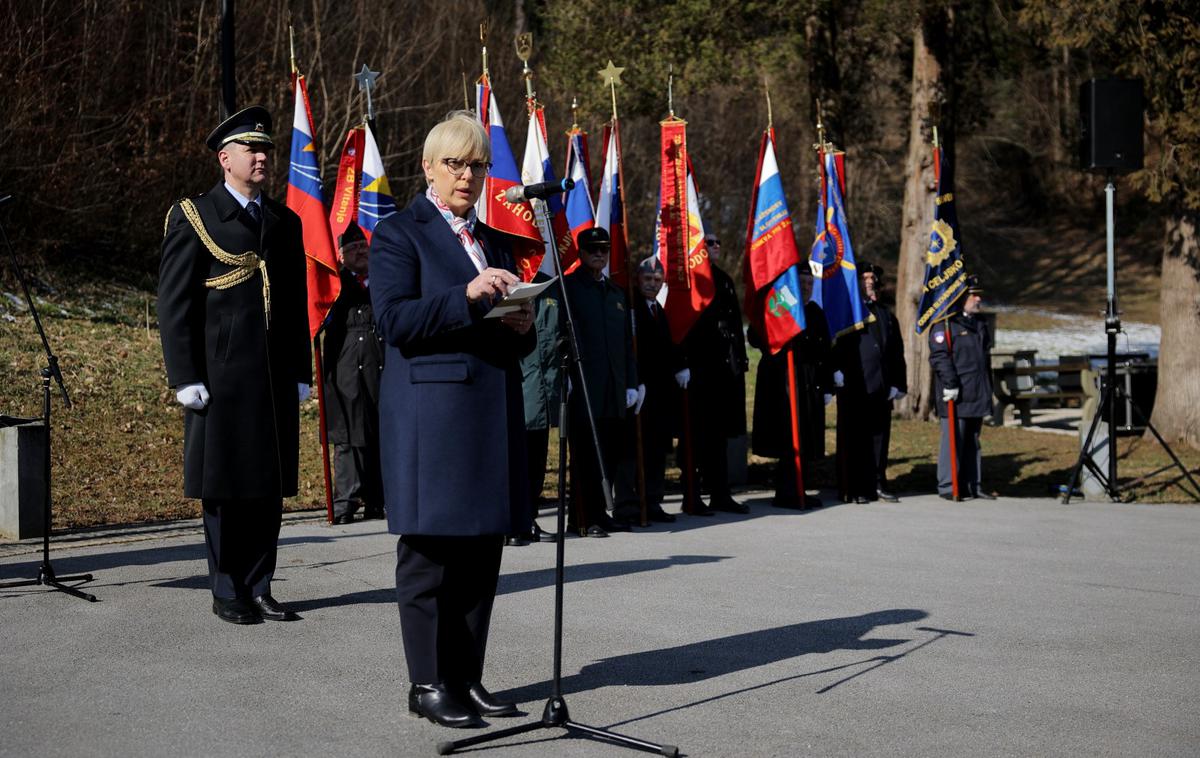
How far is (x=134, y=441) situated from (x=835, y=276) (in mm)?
6988

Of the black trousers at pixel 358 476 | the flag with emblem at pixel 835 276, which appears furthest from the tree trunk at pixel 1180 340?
the black trousers at pixel 358 476

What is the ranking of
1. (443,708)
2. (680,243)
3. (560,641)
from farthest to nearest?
(680,243)
(443,708)
(560,641)

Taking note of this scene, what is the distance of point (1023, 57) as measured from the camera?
77.7 ft

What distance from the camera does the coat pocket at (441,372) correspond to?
4.75 meters


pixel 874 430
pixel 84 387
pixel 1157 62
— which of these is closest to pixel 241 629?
pixel 874 430

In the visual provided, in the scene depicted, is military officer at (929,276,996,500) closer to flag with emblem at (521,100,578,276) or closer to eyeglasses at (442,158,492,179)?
flag with emblem at (521,100,578,276)

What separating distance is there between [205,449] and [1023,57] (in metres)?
20.3

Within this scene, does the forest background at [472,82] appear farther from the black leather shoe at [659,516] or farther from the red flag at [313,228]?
the red flag at [313,228]

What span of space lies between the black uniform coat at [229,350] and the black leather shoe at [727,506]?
5.37m

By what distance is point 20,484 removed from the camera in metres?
9.32

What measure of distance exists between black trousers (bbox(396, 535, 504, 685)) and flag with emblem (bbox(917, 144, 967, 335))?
8.89m

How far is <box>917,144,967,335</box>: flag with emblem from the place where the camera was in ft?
42.9

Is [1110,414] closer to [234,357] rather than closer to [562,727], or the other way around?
[234,357]

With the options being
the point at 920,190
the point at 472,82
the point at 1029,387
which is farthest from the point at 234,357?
the point at 472,82
